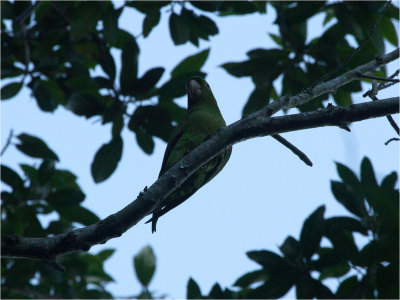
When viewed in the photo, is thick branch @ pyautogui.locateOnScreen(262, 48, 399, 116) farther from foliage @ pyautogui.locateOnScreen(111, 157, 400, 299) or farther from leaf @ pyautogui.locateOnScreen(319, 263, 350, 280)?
A: leaf @ pyautogui.locateOnScreen(319, 263, 350, 280)

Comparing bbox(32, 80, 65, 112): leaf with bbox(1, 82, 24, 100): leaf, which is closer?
bbox(1, 82, 24, 100): leaf

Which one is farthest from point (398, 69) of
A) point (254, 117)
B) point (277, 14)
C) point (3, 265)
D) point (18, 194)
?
point (3, 265)

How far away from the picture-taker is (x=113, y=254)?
5535 mm

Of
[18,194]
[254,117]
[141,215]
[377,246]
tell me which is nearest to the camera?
[141,215]

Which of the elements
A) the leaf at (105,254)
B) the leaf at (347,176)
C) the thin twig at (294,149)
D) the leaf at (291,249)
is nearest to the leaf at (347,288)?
the leaf at (291,249)

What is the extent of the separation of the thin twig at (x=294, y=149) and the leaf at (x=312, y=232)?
123cm

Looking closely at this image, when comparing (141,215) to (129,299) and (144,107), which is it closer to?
(144,107)

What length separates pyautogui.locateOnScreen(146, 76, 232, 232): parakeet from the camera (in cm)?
324

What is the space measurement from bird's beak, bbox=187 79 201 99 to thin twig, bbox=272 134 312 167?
1.97m

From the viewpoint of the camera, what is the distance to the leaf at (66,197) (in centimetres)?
395

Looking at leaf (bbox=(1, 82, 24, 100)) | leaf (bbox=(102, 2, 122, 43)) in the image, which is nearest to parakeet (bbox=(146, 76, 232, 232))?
leaf (bbox=(102, 2, 122, 43))

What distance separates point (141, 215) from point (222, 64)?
105 inches

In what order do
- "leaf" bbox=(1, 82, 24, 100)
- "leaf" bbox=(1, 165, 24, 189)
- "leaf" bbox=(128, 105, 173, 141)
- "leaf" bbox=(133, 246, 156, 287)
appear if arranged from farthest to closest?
1. "leaf" bbox=(1, 82, 24, 100)
2. "leaf" bbox=(133, 246, 156, 287)
3. "leaf" bbox=(128, 105, 173, 141)
4. "leaf" bbox=(1, 165, 24, 189)

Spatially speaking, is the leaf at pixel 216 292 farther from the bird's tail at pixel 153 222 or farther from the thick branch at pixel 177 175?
the thick branch at pixel 177 175
